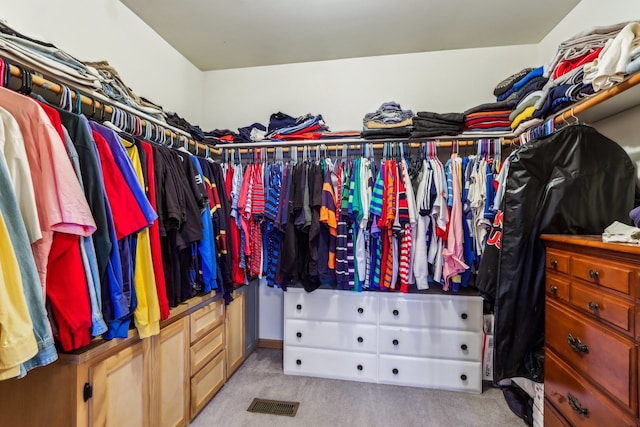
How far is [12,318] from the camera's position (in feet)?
2.68

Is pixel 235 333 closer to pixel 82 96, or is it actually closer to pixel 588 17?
pixel 82 96

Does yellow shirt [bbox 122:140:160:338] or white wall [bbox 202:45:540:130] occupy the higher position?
white wall [bbox 202:45:540:130]

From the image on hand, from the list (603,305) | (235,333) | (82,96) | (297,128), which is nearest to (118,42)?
(82,96)

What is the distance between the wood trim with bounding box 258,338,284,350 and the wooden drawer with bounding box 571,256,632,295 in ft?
7.71

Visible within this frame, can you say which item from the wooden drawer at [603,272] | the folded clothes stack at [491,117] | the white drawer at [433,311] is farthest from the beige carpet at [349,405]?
the folded clothes stack at [491,117]

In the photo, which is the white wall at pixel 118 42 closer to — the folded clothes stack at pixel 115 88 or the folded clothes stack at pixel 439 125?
the folded clothes stack at pixel 115 88

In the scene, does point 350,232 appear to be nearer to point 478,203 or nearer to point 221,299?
point 478,203

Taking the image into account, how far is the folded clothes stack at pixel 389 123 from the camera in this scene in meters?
2.27

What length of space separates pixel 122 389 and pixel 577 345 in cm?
186

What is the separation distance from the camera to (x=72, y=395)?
43.6 inches

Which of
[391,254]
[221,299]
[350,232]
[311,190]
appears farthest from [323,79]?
[221,299]

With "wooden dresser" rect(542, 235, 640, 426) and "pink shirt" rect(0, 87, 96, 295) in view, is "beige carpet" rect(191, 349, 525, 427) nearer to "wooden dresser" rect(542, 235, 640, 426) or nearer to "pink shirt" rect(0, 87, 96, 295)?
"wooden dresser" rect(542, 235, 640, 426)

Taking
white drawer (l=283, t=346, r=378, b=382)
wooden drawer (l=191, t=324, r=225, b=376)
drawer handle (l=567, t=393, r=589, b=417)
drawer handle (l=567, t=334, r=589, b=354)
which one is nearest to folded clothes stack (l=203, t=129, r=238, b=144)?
wooden drawer (l=191, t=324, r=225, b=376)

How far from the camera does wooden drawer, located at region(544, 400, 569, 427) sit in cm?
128
